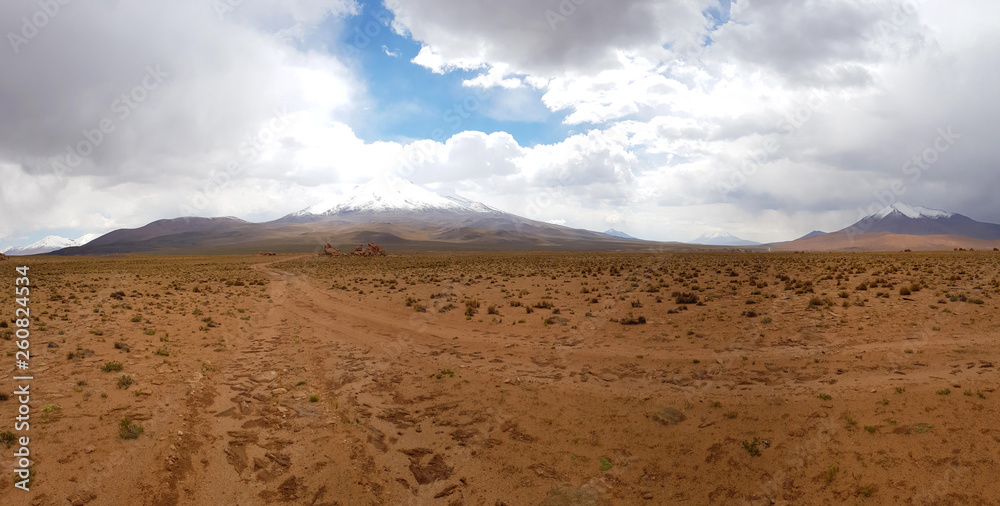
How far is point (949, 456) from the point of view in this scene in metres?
6.61

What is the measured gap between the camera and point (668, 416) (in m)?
8.92

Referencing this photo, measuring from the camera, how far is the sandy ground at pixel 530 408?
6.82 metres

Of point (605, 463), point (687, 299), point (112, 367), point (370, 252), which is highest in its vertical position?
point (370, 252)

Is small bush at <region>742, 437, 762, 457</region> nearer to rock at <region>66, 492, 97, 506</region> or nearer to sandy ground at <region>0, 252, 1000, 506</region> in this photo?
sandy ground at <region>0, 252, 1000, 506</region>

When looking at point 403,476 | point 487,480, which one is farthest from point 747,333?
point 403,476

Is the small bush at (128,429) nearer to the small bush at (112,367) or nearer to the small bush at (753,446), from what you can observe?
the small bush at (112,367)

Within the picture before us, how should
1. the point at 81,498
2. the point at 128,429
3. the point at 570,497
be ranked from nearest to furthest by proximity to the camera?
the point at 81,498
the point at 570,497
the point at 128,429

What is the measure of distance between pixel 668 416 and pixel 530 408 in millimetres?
2968

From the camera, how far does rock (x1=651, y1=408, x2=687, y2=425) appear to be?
8750mm

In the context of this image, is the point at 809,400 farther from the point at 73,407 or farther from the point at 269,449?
the point at 73,407

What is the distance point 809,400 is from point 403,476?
8.35 meters

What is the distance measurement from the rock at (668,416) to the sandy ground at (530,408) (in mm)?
64

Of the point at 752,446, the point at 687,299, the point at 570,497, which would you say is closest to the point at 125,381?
the point at 570,497

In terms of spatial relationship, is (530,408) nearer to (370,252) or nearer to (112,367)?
(112,367)
